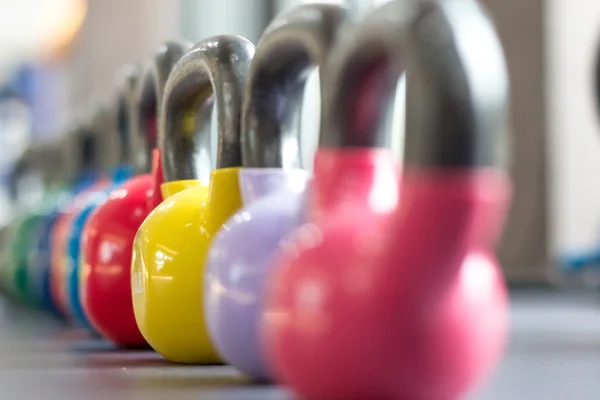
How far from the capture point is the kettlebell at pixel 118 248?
0.85 metres

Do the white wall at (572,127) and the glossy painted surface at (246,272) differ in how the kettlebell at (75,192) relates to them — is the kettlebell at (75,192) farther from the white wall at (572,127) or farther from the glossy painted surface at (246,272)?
the white wall at (572,127)

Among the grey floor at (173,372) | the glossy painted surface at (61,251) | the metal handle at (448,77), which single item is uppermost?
the metal handle at (448,77)

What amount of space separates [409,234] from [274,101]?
22 cm

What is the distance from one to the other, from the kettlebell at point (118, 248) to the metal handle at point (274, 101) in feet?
0.70

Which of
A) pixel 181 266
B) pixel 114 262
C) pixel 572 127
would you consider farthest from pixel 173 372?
pixel 572 127

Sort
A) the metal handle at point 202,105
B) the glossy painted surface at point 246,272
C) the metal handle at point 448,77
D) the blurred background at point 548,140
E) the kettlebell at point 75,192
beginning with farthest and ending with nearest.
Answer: the blurred background at point 548,140 → the kettlebell at point 75,192 → the metal handle at point 202,105 → the glossy painted surface at point 246,272 → the metal handle at point 448,77

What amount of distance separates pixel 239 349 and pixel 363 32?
0.67 feet

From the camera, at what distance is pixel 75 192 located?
4.79 feet

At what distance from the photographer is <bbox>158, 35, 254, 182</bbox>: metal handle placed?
68cm

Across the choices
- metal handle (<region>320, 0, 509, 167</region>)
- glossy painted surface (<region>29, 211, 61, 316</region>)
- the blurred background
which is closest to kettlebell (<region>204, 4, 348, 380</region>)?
metal handle (<region>320, 0, 509, 167</region>)

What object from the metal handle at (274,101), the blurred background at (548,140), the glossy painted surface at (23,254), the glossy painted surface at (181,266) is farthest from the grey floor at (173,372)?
the blurred background at (548,140)

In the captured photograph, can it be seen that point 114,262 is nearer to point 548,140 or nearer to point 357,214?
point 357,214

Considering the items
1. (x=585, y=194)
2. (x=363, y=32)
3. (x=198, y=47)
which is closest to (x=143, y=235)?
(x=198, y=47)

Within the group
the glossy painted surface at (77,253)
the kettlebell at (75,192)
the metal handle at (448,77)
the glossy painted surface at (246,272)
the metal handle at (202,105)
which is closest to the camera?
the metal handle at (448,77)
